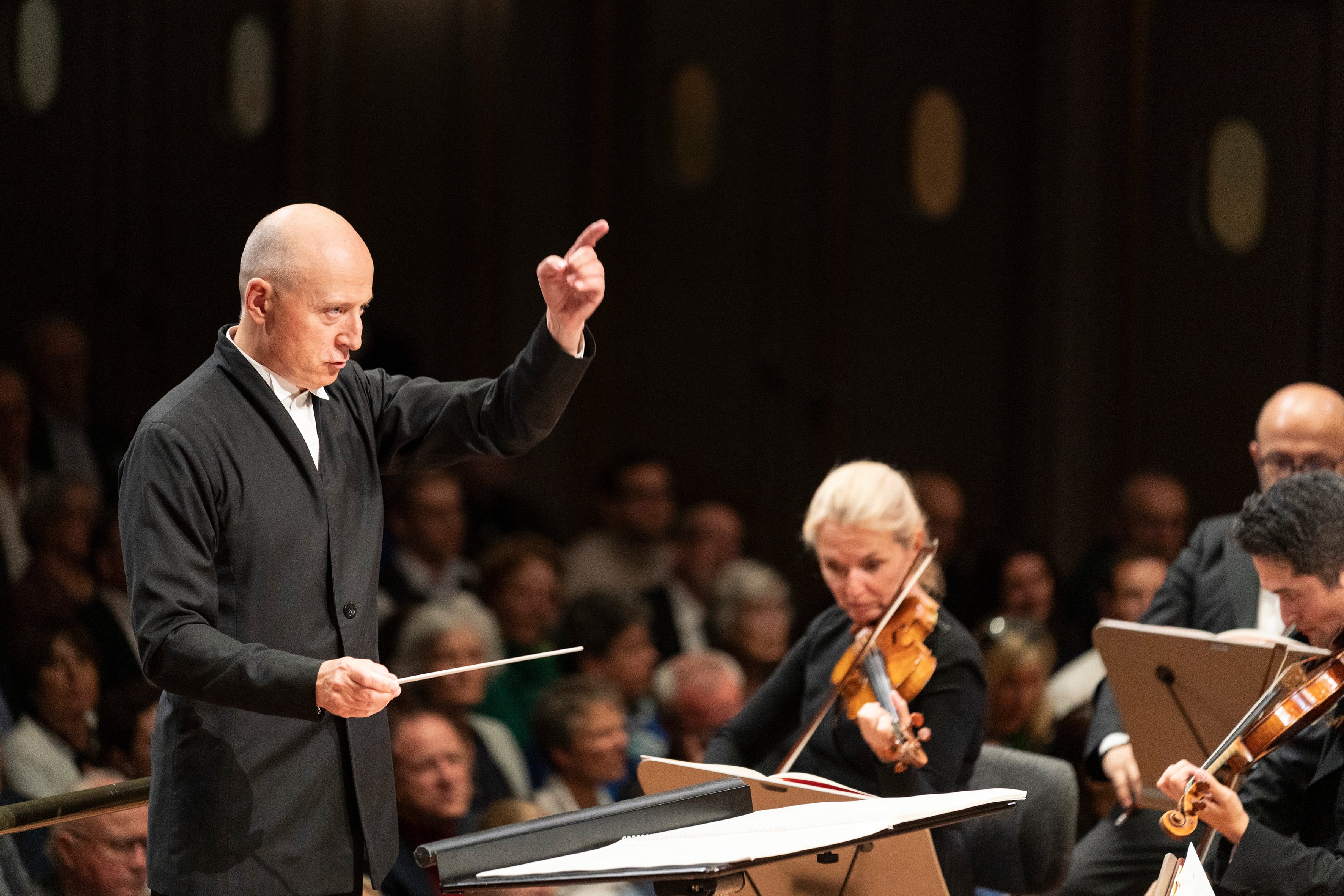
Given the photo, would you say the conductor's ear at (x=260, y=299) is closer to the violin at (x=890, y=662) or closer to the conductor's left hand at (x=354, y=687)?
the conductor's left hand at (x=354, y=687)

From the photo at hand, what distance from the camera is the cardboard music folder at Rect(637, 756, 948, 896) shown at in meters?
2.17

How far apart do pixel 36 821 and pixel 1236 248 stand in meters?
5.31

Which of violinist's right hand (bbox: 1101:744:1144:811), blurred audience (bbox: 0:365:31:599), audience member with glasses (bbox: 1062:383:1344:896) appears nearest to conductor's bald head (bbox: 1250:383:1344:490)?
audience member with glasses (bbox: 1062:383:1344:896)

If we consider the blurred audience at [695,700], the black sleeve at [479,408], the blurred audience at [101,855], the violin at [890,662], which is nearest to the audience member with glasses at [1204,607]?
the violin at [890,662]

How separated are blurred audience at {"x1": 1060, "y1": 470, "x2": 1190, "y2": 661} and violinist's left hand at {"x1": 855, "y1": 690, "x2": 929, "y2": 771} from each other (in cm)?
286

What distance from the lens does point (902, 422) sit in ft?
22.4

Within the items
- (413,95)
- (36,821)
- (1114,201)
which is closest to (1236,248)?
(1114,201)

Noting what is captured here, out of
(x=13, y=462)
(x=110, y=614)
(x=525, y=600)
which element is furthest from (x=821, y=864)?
(x=13, y=462)

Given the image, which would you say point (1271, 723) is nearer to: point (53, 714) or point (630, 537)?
point (53, 714)

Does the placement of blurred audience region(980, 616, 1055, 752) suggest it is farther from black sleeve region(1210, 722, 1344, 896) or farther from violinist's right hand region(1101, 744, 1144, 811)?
black sleeve region(1210, 722, 1344, 896)

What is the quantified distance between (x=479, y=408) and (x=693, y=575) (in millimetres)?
3359

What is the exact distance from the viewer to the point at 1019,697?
14.3 feet

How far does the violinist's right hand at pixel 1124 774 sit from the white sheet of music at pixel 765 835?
41.6 inches

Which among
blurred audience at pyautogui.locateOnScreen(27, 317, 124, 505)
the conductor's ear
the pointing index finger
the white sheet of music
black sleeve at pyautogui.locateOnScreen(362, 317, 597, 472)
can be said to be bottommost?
the white sheet of music
